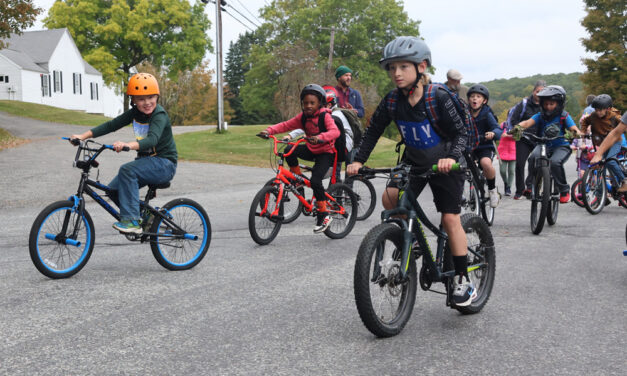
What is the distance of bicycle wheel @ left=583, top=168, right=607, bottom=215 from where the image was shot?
970cm

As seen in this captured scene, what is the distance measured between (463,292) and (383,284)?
2.47ft

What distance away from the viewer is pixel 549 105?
8695 mm

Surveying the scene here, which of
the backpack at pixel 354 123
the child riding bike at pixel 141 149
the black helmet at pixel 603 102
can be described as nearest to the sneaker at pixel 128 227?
the child riding bike at pixel 141 149

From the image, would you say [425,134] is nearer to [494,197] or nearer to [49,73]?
[494,197]

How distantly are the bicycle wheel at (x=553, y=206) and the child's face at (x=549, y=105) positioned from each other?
1073mm

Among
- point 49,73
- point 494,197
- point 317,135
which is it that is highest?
point 49,73

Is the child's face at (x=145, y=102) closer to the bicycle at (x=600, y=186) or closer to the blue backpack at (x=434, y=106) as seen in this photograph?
the blue backpack at (x=434, y=106)

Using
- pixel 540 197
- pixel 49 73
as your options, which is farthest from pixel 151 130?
pixel 49 73

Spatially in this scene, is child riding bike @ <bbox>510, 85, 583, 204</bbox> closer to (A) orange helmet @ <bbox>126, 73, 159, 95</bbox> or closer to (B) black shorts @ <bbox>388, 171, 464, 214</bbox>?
(B) black shorts @ <bbox>388, 171, 464, 214</bbox>

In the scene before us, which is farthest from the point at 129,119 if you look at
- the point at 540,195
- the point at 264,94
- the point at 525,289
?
the point at 264,94

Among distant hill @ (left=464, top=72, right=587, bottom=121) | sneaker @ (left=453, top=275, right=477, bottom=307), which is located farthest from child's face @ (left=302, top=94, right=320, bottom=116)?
distant hill @ (left=464, top=72, right=587, bottom=121)

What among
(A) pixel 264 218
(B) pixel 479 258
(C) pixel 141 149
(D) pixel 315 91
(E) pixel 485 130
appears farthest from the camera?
(E) pixel 485 130

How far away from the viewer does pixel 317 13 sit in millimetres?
53875

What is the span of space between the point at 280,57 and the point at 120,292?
30723 mm
